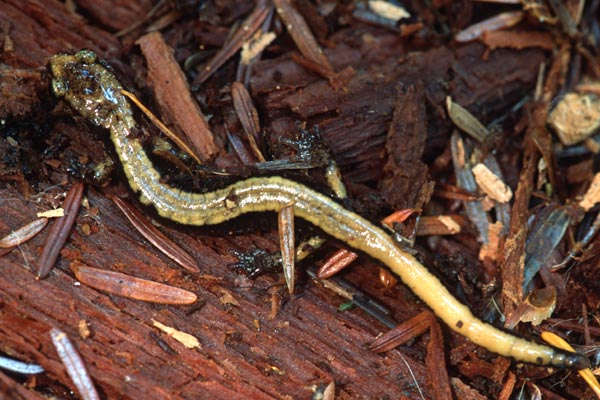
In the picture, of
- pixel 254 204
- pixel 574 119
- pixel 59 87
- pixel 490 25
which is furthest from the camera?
pixel 490 25

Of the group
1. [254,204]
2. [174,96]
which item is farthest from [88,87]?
[254,204]

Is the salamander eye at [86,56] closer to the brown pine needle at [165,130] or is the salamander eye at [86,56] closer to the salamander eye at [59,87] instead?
the salamander eye at [59,87]

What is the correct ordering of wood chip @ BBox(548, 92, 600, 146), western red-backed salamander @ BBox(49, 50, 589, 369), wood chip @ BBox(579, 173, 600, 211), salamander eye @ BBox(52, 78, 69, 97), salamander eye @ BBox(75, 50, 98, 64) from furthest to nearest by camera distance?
wood chip @ BBox(548, 92, 600, 146), salamander eye @ BBox(75, 50, 98, 64), salamander eye @ BBox(52, 78, 69, 97), wood chip @ BBox(579, 173, 600, 211), western red-backed salamander @ BBox(49, 50, 589, 369)

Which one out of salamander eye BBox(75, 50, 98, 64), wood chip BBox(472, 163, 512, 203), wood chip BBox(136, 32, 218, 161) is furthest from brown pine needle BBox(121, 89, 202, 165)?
wood chip BBox(472, 163, 512, 203)

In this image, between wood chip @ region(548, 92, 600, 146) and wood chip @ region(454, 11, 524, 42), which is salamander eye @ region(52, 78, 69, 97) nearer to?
wood chip @ region(454, 11, 524, 42)

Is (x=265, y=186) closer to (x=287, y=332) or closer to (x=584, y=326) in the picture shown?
(x=287, y=332)

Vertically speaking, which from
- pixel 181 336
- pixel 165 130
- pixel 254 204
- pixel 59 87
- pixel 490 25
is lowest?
pixel 181 336

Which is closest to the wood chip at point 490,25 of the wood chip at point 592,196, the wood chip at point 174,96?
the wood chip at point 592,196

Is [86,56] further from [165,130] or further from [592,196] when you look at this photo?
[592,196]
